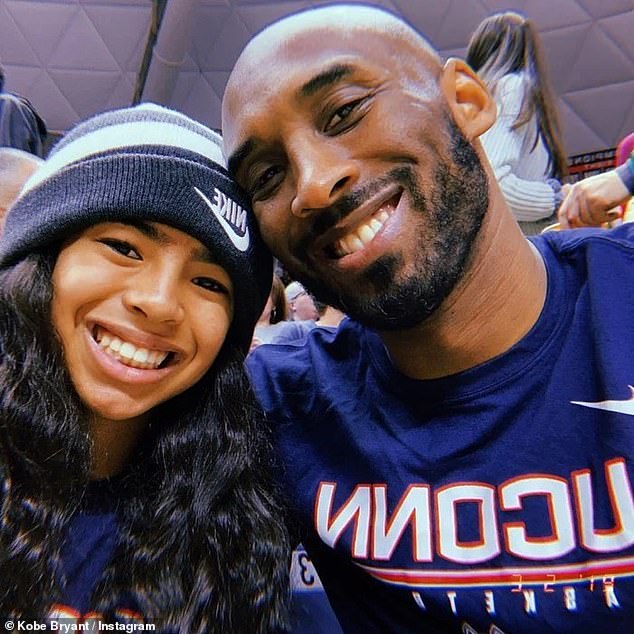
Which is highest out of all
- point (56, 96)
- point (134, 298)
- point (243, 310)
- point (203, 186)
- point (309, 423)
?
point (203, 186)

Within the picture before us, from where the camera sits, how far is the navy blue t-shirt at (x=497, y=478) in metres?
0.85

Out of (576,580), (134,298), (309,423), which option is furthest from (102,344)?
(576,580)

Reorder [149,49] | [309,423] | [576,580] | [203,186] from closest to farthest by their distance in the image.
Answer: [576,580], [203,186], [309,423], [149,49]

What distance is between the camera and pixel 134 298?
0.94 meters

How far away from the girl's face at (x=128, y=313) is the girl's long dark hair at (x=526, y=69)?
1281 millimetres

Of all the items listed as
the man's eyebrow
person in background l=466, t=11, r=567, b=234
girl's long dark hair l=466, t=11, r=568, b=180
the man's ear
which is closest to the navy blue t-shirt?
the man's ear

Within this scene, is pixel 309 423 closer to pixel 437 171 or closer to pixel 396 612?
pixel 396 612

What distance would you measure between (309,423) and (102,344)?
0.41 metres

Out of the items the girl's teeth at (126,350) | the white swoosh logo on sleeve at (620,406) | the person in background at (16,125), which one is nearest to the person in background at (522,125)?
the white swoosh logo on sleeve at (620,406)

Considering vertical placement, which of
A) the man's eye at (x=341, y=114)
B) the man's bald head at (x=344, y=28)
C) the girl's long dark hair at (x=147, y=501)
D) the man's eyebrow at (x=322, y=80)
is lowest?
the girl's long dark hair at (x=147, y=501)

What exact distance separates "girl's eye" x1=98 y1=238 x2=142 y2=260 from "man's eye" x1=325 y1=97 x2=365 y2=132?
15.2 inches

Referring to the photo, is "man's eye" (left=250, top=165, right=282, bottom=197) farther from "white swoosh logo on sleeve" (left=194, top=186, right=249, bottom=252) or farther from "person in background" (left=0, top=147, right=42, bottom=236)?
"person in background" (left=0, top=147, right=42, bottom=236)

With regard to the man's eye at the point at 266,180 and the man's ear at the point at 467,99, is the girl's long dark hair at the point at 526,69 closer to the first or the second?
the man's ear at the point at 467,99

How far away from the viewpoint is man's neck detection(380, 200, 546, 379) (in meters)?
1.00
